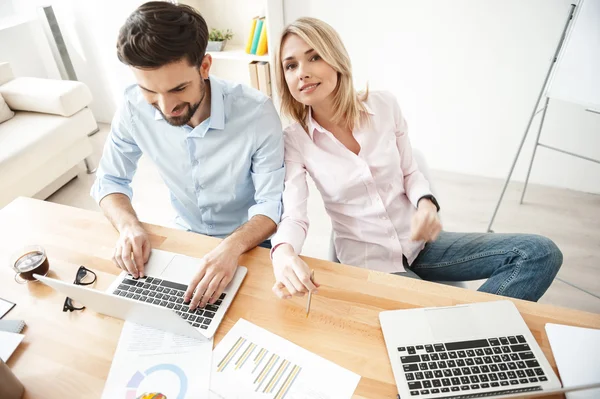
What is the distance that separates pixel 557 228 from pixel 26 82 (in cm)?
357

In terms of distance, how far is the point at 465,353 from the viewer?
2.72 feet

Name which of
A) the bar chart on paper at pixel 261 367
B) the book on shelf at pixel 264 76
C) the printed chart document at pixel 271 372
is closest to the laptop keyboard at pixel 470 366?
the printed chart document at pixel 271 372

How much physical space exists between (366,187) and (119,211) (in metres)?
0.80

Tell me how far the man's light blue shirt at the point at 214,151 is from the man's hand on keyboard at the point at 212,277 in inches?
8.6

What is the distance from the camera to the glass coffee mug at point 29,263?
42.0 inches

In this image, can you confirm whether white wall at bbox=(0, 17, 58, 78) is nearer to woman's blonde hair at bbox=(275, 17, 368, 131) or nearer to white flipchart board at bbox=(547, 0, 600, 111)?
woman's blonde hair at bbox=(275, 17, 368, 131)

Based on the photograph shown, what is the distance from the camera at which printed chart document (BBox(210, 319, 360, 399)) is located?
80cm

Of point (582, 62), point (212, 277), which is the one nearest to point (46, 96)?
point (212, 277)

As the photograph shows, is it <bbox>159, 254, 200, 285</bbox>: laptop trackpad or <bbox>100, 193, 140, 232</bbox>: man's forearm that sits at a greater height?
<bbox>100, 193, 140, 232</bbox>: man's forearm

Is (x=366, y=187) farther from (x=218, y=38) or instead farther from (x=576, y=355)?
(x=218, y=38)

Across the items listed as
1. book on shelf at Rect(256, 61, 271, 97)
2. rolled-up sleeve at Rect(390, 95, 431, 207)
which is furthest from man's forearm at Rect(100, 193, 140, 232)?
book on shelf at Rect(256, 61, 271, 97)

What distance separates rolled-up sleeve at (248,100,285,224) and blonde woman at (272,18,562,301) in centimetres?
4

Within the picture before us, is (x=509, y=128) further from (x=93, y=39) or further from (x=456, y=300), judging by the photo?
(x=93, y=39)

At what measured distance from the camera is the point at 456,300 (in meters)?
0.95
